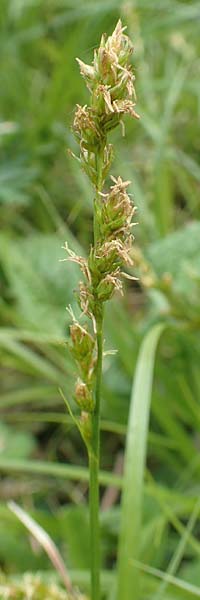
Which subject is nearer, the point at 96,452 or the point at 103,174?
the point at 103,174

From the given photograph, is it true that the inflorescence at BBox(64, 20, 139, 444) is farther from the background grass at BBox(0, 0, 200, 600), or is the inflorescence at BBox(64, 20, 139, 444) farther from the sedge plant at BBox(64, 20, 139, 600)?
the background grass at BBox(0, 0, 200, 600)

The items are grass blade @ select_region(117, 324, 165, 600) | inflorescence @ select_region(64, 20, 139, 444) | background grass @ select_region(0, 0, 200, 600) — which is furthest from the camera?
background grass @ select_region(0, 0, 200, 600)

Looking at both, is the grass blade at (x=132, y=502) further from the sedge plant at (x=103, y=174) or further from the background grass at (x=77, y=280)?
→ the sedge plant at (x=103, y=174)

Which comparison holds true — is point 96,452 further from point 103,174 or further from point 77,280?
point 77,280

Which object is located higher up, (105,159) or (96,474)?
(105,159)

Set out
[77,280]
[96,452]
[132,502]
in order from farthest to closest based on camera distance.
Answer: [77,280] < [132,502] < [96,452]

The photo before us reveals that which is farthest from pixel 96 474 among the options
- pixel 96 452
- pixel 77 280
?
pixel 77 280

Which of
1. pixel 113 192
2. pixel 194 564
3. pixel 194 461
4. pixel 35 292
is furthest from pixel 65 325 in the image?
pixel 113 192

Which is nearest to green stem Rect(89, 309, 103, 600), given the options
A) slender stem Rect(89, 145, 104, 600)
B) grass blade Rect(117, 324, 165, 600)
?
slender stem Rect(89, 145, 104, 600)
